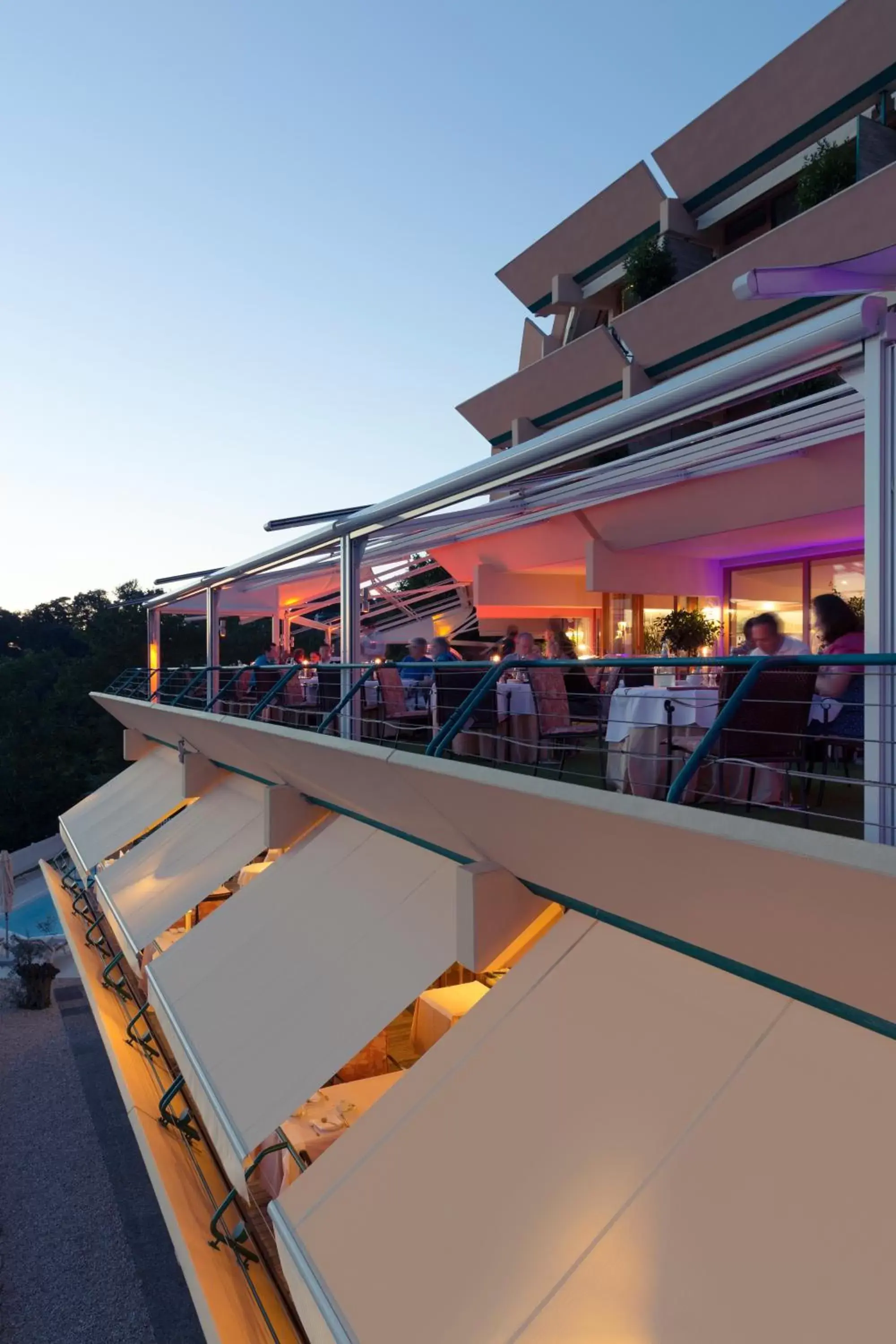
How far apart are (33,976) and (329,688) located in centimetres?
839

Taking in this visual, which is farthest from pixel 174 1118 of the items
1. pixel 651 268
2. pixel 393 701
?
pixel 651 268

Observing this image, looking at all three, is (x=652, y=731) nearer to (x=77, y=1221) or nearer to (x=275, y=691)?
(x=275, y=691)

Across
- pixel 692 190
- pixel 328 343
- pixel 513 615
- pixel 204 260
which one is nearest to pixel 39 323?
pixel 204 260

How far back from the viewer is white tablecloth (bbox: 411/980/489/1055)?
26.6 feet

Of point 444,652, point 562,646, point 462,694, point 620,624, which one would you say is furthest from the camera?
point 620,624

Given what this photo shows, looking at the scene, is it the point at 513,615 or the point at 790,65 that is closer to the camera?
the point at 790,65

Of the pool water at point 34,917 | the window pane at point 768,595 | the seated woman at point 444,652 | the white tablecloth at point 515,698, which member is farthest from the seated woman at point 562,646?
the pool water at point 34,917

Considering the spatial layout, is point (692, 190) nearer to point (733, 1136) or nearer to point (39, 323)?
point (733, 1136)

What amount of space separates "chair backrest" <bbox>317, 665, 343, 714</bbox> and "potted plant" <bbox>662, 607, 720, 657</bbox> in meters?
4.72

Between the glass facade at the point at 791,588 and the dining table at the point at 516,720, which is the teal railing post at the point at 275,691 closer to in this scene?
the dining table at the point at 516,720

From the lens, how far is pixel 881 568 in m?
3.10

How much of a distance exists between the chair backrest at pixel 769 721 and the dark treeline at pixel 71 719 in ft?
119

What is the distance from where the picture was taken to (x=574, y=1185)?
3.03 meters

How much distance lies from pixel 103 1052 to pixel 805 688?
12840mm
